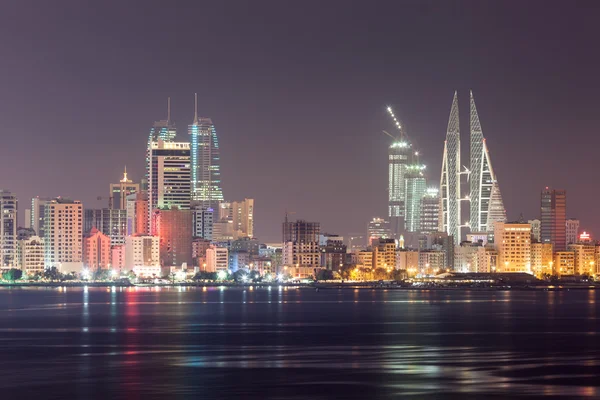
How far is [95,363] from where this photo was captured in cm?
6900

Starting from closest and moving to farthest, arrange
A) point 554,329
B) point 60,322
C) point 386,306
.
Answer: point 554,329, point 60,322, point 386,306

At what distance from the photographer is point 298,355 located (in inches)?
2913

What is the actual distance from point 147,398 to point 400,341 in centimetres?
3391

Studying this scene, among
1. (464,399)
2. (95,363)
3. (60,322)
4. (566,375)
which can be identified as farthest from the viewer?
(60,322)

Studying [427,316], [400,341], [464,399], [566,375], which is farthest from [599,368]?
[427,316]

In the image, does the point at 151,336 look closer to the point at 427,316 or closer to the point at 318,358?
the point at 318,358

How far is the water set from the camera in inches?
2267

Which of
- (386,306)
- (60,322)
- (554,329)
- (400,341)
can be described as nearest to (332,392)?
(400,341)

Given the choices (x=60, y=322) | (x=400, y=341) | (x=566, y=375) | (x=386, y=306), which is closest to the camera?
(x=566, y=375)

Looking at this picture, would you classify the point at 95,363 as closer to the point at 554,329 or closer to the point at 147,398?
the point at 147,398

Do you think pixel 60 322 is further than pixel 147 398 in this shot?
Yes

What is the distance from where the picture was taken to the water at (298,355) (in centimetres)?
5759

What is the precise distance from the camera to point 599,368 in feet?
219

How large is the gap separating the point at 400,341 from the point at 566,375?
75.2 feet
